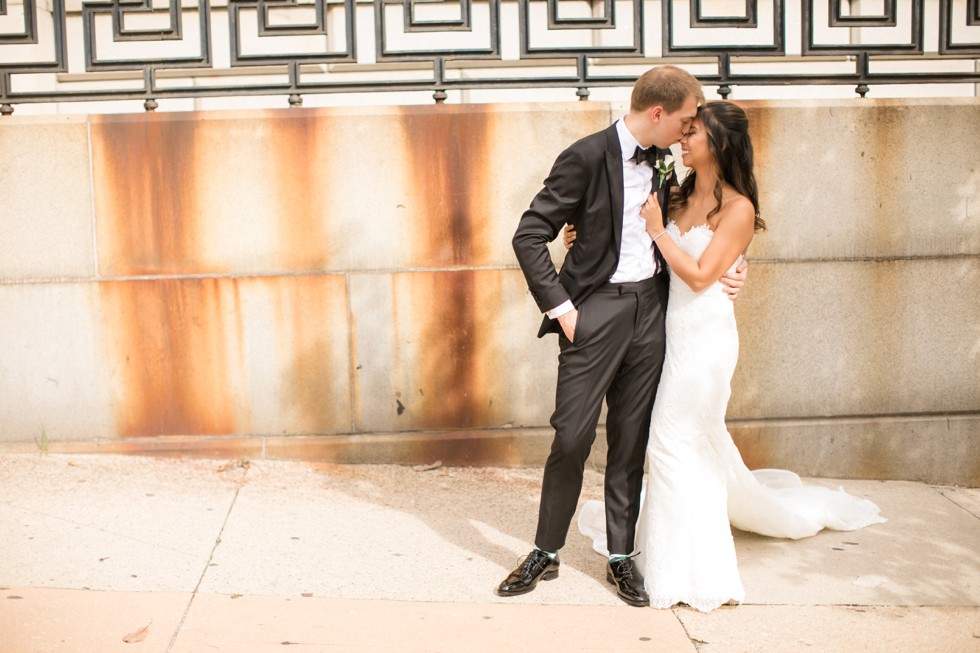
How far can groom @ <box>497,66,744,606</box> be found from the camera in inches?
158

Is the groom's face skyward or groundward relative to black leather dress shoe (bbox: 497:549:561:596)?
skyward

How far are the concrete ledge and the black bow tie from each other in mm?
2351

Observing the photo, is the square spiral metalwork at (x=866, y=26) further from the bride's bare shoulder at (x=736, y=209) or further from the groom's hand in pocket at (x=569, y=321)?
the groom's hand in pocket at (x=569, y=321)

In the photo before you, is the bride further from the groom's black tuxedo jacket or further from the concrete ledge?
the concrete ledge

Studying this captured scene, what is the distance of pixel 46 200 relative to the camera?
18.9ft

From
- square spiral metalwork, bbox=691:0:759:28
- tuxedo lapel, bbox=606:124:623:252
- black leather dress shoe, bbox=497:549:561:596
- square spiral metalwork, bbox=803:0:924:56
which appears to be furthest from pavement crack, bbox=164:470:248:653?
square spiral metalwork, bbox=803:0:924:56

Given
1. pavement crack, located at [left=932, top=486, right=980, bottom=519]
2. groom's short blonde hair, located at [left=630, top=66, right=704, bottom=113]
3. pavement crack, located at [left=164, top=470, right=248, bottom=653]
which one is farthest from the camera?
pavement crack, located at [left=932, top=486, right=980, bottom=519]

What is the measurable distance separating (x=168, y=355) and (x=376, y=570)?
2.19 meters

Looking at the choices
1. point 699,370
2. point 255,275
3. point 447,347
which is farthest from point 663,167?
point 255,275

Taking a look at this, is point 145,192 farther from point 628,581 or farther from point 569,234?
point 628,581

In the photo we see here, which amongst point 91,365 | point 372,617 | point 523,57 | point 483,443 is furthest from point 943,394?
point 91,365

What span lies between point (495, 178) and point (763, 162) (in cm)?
165

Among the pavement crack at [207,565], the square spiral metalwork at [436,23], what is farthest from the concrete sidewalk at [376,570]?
the square spiral metalwork at [436,23]

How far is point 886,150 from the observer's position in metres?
5.94
